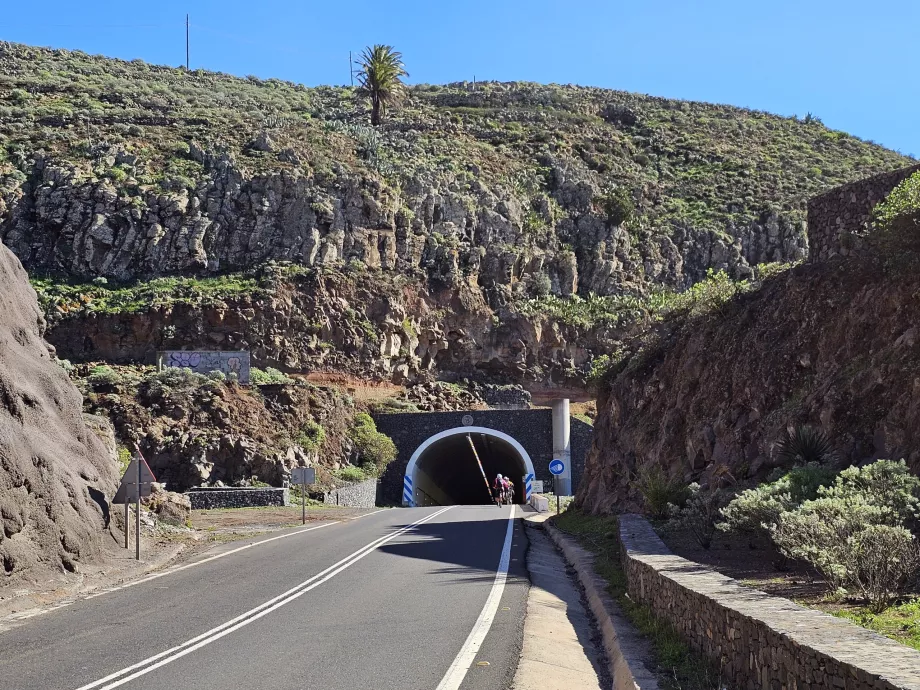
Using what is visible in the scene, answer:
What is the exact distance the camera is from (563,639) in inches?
408

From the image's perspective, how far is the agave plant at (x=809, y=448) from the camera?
49.8 feet

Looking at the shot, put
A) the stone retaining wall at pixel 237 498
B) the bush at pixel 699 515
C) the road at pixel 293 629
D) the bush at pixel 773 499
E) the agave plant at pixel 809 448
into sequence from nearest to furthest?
the road at pixel 293 629
the bush at pixel 773 499
the bush at pixel 699 515
the agave plant at pixel 809 448
the stone retaining wall at pixel 237 498

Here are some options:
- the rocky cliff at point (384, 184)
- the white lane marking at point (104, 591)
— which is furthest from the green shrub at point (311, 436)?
the white lane marking at point (104, 591)

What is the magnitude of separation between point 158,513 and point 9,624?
40.8 ft

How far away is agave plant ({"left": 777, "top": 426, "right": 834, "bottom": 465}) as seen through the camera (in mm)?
15188

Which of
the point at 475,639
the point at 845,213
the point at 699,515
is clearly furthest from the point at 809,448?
the point at 845,213

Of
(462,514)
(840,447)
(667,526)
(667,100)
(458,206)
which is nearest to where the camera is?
(840,447)

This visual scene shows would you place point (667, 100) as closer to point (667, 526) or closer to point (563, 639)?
point (667, 526)

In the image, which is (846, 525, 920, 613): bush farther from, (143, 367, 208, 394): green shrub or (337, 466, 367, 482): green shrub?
(143, 367, 208, 394): green shrub

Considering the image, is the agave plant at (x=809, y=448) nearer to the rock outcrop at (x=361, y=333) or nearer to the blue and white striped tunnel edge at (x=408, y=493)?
the blue and white striped tunnel edge at (x=408, y=493)

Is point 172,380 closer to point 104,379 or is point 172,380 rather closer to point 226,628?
point 104,379

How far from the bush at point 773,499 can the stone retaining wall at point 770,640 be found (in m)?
2.75

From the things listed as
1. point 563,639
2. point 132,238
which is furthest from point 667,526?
point 132,238

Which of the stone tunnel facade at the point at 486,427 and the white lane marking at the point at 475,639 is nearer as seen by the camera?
the white lane marking at the point at 475,639
